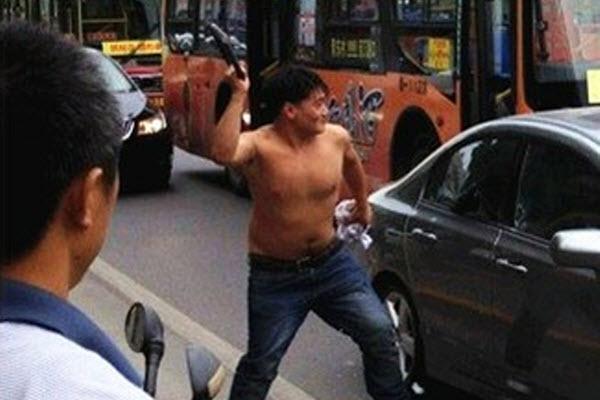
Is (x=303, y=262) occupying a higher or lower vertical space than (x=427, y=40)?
lower

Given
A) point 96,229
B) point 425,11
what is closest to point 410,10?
point 425,11

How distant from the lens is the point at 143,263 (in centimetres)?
1043

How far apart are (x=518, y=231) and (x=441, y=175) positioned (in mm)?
889

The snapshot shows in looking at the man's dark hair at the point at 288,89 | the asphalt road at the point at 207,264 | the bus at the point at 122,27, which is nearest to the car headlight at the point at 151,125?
the asphalt road at the point at 207,264

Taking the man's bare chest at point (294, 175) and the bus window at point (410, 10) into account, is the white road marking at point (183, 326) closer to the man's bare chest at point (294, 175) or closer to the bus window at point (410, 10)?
the man's bare chest at point (294, 175)

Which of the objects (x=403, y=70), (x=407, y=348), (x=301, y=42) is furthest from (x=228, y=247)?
(x=407, y=348)

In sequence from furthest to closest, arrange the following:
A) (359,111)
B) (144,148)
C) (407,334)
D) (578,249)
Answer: (144,148)
(359,111)
(407,334)
(578,249)

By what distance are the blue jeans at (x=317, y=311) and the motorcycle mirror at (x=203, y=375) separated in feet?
9.52

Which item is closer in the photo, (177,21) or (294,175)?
(294,175)

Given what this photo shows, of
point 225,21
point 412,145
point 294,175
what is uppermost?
point 225,21

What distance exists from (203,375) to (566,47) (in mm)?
7631

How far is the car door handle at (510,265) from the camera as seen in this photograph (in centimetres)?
505

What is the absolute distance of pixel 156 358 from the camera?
7.02 ft

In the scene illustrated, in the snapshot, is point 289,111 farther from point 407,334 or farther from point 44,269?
point 44,269
